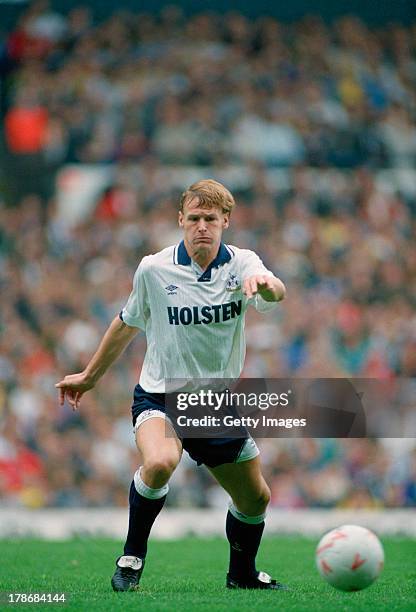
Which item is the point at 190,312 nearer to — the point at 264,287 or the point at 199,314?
the point at 199,314

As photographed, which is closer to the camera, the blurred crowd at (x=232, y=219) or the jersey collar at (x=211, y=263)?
the jersey collar at (x=211, y=263)

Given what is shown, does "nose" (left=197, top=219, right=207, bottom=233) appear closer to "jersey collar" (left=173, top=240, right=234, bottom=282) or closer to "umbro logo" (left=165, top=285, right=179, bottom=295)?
"jersey collar" (left=173, top=240, right=234, bottom=282)

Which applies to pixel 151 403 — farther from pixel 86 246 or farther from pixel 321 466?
pixel 86 246

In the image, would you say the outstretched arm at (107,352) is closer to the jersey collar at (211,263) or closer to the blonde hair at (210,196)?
the jersey collar at (211,263)

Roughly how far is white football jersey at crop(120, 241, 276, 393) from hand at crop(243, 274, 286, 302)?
0.39 meters

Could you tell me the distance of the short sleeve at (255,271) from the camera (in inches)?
231

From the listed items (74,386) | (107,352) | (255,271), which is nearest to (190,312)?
(255,271)

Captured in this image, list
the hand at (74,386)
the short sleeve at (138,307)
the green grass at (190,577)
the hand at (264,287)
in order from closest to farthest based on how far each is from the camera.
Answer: the green grass at (190,577), the hand at (264,287), the short sleeve at (138,307), the hand at (74,386)

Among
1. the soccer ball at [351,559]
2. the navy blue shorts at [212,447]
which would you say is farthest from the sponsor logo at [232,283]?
the soccer ball at [351,559]

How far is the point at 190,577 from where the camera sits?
23.0 feet

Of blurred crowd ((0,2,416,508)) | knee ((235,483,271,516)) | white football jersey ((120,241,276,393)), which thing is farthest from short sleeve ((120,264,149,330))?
blurred crowd ((0,2,416,508))

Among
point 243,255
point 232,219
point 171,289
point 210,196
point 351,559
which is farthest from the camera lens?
point 232,219

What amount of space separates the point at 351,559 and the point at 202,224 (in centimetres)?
198

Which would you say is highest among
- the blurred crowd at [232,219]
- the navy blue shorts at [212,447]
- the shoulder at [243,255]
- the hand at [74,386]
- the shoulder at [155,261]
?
the blurred crowd at [232,219]
